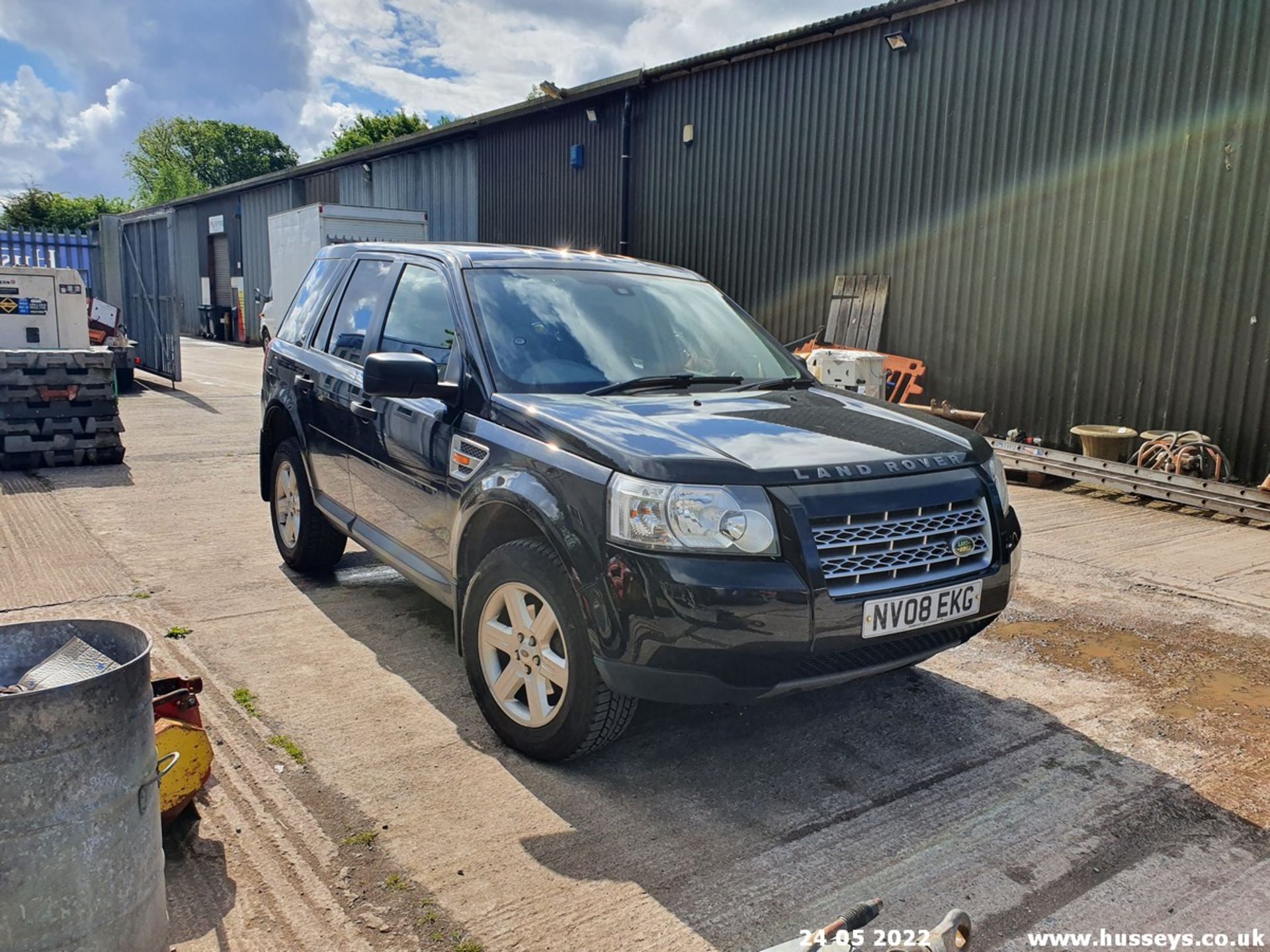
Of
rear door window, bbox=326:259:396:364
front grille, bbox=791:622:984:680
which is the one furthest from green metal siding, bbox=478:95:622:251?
front grille, bbox=791:622:984:680

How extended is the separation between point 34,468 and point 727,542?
328 inches

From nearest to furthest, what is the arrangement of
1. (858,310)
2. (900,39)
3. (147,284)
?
(900,39)
(858,310)
(147,284)

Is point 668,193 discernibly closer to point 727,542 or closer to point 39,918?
point 727,542

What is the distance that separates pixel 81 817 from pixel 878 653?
7.42 feet

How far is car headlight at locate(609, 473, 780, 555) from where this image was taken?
2914 millimetres

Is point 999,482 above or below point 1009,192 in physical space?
below

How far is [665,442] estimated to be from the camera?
3094mm

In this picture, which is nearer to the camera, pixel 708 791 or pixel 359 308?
pixel 708 791

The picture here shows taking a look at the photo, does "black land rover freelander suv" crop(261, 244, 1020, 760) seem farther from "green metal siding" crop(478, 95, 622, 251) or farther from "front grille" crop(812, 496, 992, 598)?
"green metal siding" crop(478, 95, 622, 251)

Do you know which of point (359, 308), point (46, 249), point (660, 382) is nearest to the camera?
point (660, 382)

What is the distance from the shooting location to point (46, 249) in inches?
854

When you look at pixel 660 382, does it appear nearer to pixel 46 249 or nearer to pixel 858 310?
pixel 858 310

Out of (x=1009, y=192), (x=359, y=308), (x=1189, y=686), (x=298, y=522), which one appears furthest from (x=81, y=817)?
(x=1009, y=192)

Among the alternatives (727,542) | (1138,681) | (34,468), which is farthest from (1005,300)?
(34,468)
